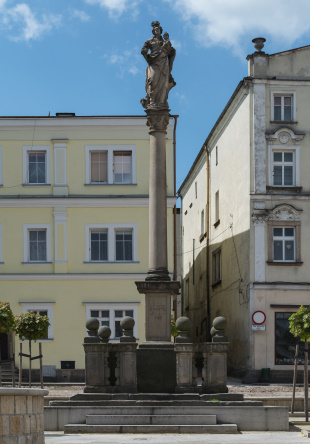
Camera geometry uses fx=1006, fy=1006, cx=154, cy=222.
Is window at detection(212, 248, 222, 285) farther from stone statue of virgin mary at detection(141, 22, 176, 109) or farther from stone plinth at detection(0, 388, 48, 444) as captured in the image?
stone plinth at detection(0, 388, 48, 444)

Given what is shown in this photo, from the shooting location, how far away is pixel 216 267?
47.4 metres

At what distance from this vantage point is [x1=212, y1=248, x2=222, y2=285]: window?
46.3 metres

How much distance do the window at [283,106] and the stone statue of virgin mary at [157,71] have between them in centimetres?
1496

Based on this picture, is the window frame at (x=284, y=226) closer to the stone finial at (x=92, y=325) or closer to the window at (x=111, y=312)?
the window at (x=111, y=312)

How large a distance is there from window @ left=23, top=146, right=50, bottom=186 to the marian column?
16021mm

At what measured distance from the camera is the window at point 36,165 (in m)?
40.9

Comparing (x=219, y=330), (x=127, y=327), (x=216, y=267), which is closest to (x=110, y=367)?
(x=127, y=327)

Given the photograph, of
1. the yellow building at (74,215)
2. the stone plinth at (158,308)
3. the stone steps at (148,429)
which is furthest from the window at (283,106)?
the stone steps at (148,429)

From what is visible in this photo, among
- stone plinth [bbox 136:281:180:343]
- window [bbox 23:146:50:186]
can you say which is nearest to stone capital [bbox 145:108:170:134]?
stone plinth [bbox 136:281:180:343]

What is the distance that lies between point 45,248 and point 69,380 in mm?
5432

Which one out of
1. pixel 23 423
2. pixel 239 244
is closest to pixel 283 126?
pixel 239 244

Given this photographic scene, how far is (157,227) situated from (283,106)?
16.9 meters

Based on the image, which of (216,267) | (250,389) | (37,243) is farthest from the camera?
(216,267)

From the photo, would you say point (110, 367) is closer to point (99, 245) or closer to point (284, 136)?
point (99, 245)
